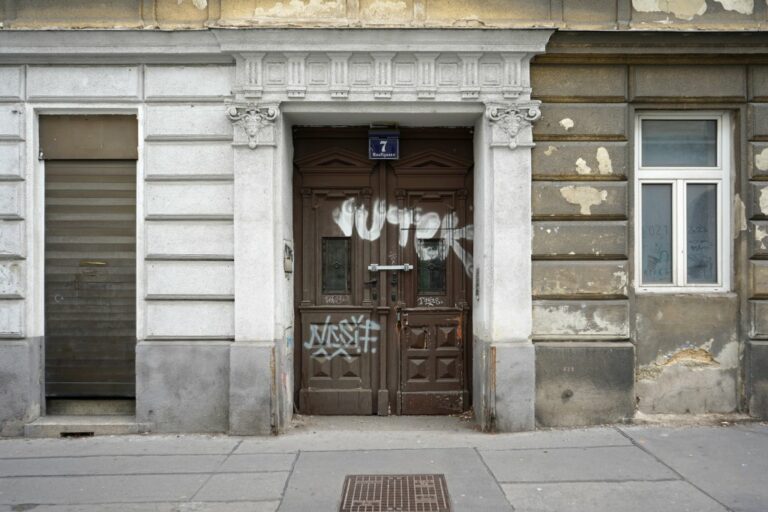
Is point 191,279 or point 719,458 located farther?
point 191,279

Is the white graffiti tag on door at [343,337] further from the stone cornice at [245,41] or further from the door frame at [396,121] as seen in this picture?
the stone cornice at [245,41]

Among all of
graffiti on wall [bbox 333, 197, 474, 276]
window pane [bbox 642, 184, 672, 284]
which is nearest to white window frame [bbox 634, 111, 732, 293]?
window pane [bbox 642, 184, 672, 284]

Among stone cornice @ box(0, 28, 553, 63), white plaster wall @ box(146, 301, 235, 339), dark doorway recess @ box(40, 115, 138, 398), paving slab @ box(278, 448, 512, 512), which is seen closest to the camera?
paving slab @ box(278, 448, 512, 512)

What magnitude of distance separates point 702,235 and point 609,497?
145 inches

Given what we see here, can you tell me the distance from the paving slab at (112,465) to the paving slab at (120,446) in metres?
0.15

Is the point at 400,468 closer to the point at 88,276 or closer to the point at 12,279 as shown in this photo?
the point at 88,276

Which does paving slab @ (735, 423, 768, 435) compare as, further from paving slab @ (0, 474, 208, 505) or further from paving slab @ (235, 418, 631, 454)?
paving slab @ (0, 474, 208, 505)

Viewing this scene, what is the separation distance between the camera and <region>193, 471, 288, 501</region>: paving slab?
5328mm

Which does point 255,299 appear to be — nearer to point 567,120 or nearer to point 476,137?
point 476,137

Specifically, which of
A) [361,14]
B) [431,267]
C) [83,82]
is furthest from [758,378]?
[83,82]

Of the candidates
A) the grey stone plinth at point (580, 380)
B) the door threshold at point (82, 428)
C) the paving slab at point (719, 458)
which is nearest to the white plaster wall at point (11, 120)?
the door threshold at point (82, 428)

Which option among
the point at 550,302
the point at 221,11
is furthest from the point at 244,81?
the point at 550,302

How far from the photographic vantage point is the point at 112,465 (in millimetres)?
6195

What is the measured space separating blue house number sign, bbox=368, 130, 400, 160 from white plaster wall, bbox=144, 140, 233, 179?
1614mm
